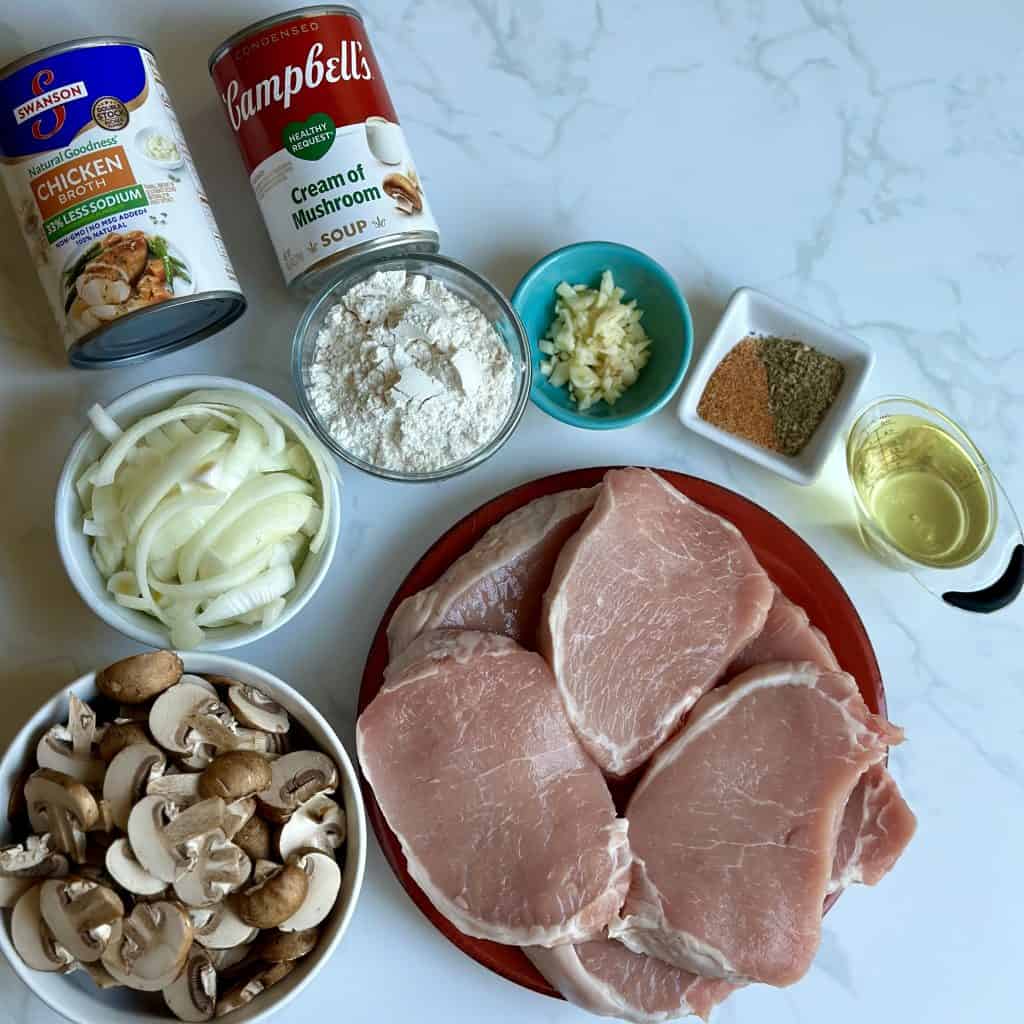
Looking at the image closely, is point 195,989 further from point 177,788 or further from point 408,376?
point 408,376

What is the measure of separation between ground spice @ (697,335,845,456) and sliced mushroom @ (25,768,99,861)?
1033 millimetres

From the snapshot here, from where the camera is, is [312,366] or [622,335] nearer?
[312,366]

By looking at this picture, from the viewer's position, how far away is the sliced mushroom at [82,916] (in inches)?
48.8

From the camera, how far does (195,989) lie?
1.31 meters

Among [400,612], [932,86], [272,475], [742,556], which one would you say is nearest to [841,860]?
[742,556]

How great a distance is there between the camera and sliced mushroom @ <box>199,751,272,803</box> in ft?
4.23

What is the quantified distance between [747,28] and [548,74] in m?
0.35

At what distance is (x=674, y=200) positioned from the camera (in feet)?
5.65

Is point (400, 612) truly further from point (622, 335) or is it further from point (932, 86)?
point (932, 86)

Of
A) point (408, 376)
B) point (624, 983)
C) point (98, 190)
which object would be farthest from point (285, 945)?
point (98, 190)

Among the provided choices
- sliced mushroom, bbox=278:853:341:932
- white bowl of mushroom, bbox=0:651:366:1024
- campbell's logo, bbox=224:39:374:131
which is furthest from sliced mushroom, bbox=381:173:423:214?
sliced mushroom, bbox=278:853:341:932

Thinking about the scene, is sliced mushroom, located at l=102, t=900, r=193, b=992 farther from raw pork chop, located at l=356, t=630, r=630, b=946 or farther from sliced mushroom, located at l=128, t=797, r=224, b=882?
raw pork chop, located at l=356, t=630, r=630, b=946

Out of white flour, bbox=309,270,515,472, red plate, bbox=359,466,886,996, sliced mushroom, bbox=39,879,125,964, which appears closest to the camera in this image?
sliced mushroom, bbox=39,879,125,964

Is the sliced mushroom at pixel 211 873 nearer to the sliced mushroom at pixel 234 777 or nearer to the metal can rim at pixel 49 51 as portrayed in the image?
the sliced mushroom at pixel 234 777
